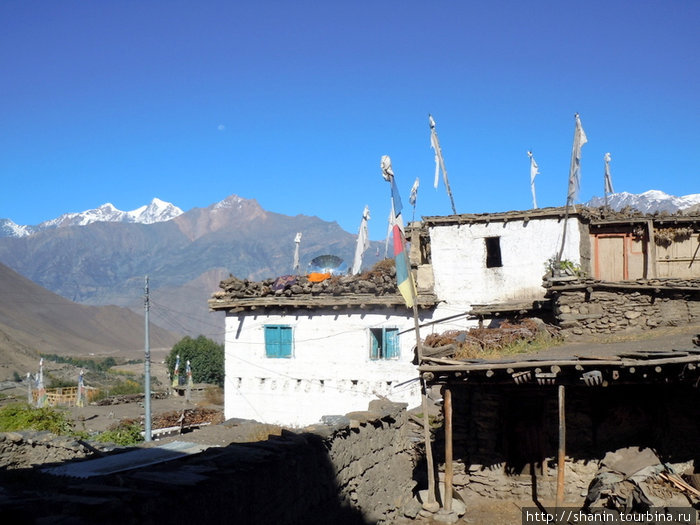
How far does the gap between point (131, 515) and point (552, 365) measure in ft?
23.0

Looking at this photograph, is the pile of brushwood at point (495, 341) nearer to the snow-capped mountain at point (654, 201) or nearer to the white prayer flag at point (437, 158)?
the white prayer flag at point (437, 158)

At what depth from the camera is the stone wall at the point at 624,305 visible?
50.4 feet

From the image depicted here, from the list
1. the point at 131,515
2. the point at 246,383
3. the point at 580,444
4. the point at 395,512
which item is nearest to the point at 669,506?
the point at 580,444

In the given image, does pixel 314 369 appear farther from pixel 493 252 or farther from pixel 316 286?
pixel 493 252

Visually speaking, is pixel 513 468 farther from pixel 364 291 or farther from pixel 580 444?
pixel 364 291

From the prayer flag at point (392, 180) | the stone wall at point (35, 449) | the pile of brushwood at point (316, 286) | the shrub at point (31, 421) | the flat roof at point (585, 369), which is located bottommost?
the shrub at point (31, 421)

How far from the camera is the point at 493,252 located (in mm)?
24094

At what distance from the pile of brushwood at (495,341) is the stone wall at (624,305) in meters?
0.72

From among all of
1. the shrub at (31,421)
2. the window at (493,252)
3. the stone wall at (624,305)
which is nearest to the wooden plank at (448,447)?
the stone wall at (624,305)

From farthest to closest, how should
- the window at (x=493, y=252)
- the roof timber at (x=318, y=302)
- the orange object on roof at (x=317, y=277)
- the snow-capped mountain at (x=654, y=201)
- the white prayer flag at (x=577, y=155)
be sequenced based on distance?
1. the snow-capped mountain at (x=654, y=201)
2. the orange object on roof at (x=317, y=277)
3. the window at (x=493, y=252)
4. the roof timber at (x=318, y=302)
5. the white prayer flag at (x=577, y=155)

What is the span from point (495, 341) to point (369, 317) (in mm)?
9560

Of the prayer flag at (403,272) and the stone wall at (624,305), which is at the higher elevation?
the prayer flag at (403,272)

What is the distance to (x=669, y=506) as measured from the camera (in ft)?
33.9

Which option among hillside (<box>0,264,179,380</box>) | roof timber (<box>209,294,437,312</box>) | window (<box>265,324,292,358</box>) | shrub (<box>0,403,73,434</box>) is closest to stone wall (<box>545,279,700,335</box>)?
roof timber (<box>209,294,437,312</box>)
